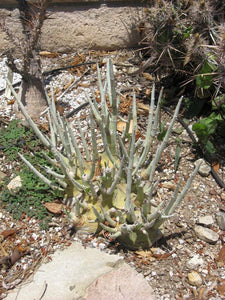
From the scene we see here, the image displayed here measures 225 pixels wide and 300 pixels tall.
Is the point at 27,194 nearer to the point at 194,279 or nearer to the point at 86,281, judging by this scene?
the point at 86,281

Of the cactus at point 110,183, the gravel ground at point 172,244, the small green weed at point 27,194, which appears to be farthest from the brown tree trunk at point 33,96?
the cactus at point 110,183

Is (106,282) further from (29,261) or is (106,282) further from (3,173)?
(3,173)

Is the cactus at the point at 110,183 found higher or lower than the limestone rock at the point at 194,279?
higher

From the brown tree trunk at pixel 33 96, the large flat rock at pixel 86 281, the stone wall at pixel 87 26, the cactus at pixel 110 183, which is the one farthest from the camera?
the stone wall at pixel 87 26

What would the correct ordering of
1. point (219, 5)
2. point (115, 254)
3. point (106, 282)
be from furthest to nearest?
point (219, 5)
point (115, 254)
point (106, 282)

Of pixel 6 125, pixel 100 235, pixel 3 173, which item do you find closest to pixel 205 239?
pixel 100 235

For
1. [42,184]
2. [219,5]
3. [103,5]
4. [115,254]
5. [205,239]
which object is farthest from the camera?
[103,5]

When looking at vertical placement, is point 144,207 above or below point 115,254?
above

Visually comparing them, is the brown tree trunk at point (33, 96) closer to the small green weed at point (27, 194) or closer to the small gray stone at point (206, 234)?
the small green weed at point (27, 194)
